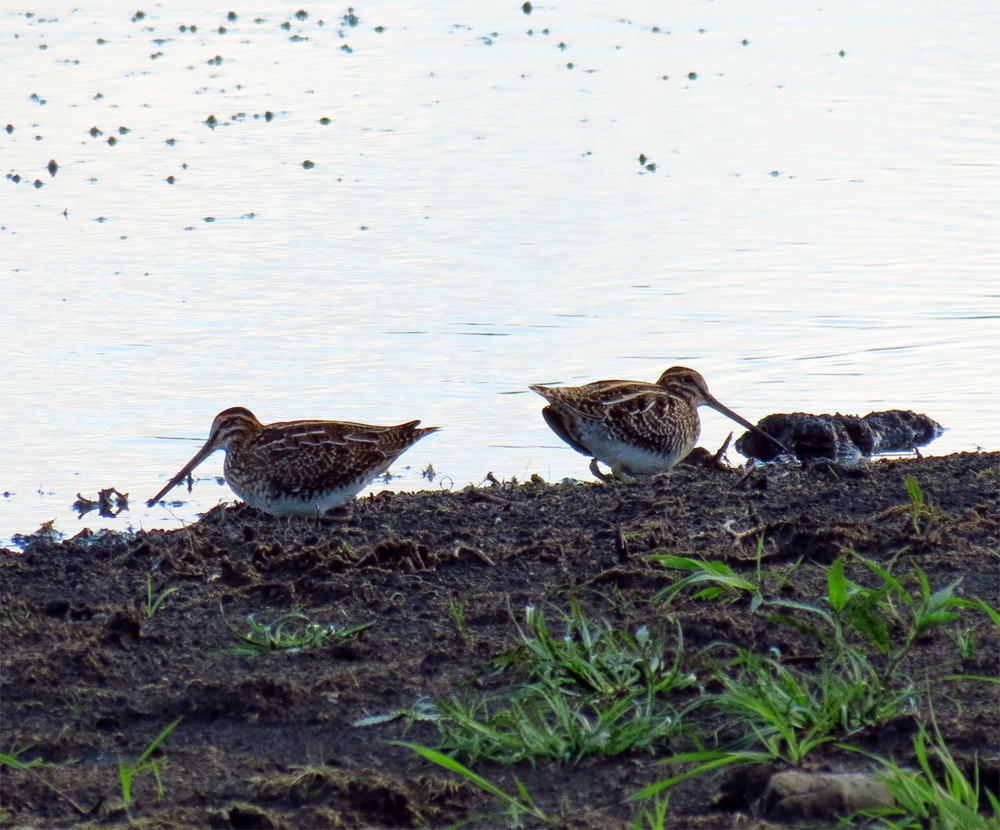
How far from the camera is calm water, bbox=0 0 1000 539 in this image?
28.2 ft

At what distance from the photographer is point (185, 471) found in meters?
7.41

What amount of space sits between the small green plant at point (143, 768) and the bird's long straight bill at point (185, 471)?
3383 millimetres

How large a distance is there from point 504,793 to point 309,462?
3.29 metres

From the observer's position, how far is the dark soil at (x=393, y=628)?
11.9ft

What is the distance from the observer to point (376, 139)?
15047 millimetres

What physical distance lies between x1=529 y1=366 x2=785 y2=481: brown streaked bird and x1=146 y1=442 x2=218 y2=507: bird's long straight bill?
1.54 metres

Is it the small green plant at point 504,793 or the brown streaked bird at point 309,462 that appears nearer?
the small green plant at point 504,793

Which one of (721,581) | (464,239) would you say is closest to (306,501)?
(721,581)

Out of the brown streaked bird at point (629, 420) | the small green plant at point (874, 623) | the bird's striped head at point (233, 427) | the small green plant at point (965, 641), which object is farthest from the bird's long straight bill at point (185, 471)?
the small green plant at point (965, 641)

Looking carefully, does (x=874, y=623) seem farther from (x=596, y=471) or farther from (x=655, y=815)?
(x=596, y=471)

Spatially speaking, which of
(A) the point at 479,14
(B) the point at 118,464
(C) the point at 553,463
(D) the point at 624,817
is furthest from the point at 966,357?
(A) the point at 479,14

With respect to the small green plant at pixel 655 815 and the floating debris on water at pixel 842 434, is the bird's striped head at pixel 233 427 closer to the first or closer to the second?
the floating debris on water at pixel 842 434

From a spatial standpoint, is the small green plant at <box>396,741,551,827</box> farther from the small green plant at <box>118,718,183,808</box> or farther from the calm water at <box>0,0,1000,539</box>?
the calm water at <box>0,0,1000,539</box>

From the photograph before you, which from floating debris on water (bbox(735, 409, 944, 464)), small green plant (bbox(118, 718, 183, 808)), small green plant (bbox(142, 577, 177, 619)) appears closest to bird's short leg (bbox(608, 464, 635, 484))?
floating debris on water (bbox(735, 409, 944, 464))
